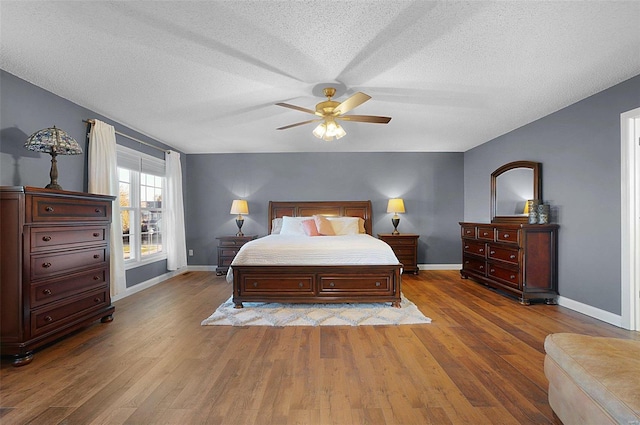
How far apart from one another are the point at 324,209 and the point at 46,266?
14.2 feet

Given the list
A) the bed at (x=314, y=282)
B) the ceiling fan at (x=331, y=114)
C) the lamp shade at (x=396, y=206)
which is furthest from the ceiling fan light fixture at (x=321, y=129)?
the lamp shade at (x=396, y=206)

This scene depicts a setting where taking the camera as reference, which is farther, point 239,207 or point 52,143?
point 239,207

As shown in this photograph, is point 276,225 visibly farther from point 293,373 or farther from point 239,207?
point 293,373

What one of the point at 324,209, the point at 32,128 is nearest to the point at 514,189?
the point at 324,209

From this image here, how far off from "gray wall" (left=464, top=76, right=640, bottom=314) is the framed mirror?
111 millimetres

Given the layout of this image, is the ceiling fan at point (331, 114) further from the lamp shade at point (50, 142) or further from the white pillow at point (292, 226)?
the white pillow at point (292, 226)

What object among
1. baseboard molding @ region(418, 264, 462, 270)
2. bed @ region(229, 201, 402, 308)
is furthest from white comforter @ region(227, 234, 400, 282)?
baseboard molding @ region(418, 264, 462, 270)

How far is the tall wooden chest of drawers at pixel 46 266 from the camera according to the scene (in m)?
2.30

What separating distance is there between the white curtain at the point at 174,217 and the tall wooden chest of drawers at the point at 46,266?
2287 millimetres

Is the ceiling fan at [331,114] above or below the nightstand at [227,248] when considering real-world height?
above

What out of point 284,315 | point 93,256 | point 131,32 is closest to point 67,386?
point 93,256

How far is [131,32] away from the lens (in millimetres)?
2088

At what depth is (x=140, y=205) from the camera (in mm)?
4844

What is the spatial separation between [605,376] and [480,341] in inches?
58.5
